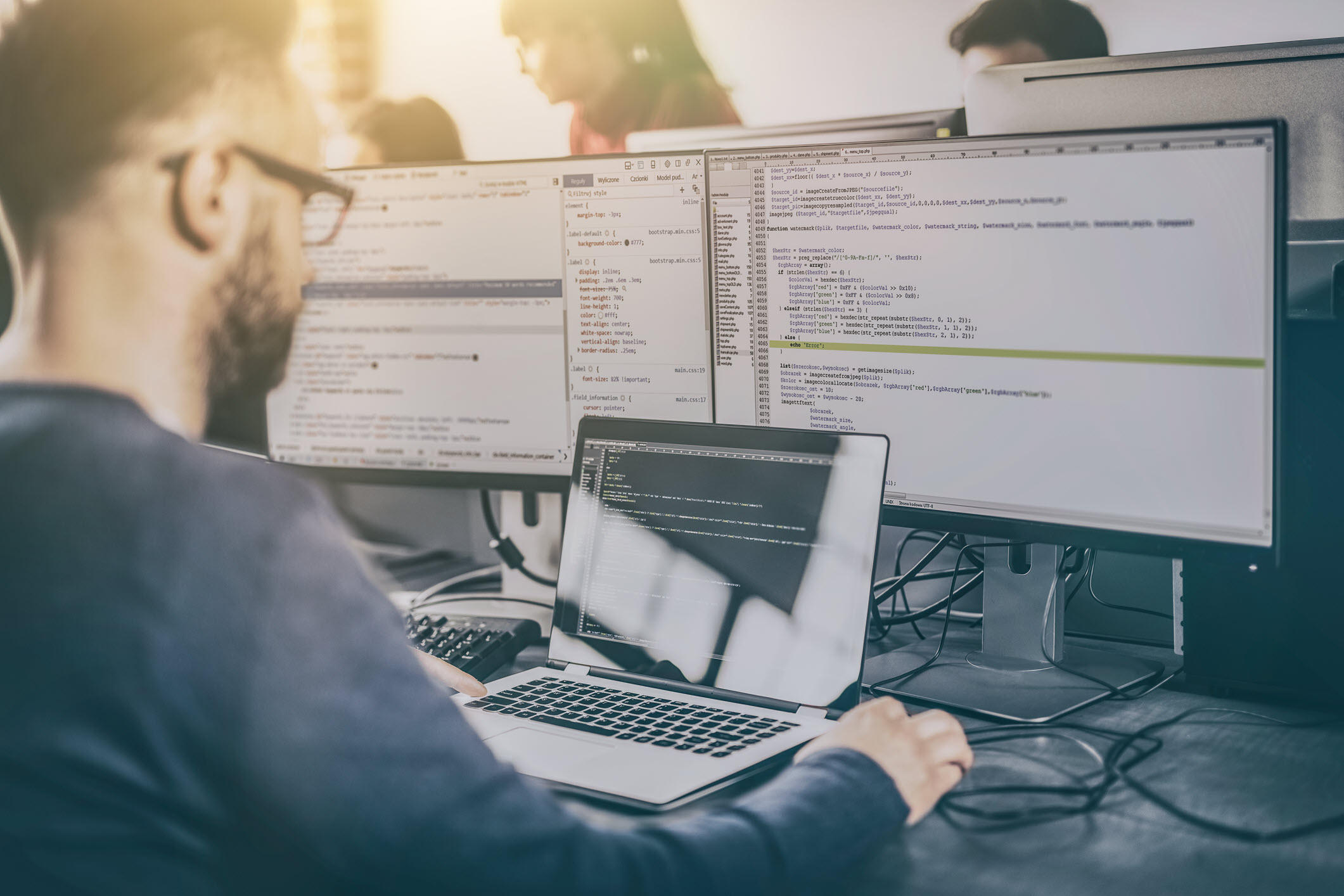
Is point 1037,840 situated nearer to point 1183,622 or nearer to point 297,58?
point 1183,622

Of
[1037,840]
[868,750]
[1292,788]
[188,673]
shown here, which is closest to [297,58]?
[188,673]

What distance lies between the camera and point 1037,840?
70 centimetres

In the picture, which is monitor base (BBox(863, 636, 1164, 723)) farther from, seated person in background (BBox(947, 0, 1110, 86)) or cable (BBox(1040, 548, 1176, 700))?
seated person in background (BBox(947, 0, 1110, 86))

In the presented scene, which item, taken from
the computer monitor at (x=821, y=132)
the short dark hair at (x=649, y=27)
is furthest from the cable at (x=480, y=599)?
the short dark hair at (x=649, y=27)

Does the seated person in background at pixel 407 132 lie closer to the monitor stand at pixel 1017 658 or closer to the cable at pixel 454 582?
the cable at pixel 454 582

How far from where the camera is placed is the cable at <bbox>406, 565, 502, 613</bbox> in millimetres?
1306

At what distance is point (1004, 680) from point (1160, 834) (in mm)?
297

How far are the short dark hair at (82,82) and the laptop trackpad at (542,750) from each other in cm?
46

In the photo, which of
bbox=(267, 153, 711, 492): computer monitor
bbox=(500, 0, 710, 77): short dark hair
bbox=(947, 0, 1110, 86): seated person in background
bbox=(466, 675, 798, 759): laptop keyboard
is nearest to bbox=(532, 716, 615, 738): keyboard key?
bbox=(466, 675, 798, 759): laptop keyboard

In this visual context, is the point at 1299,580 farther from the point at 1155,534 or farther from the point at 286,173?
the point at 286,173

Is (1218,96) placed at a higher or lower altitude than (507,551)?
higher

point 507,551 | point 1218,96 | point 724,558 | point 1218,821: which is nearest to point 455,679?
point 724,558

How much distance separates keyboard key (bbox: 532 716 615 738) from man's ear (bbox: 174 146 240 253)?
0.47m

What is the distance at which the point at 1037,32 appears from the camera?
2.38 m
